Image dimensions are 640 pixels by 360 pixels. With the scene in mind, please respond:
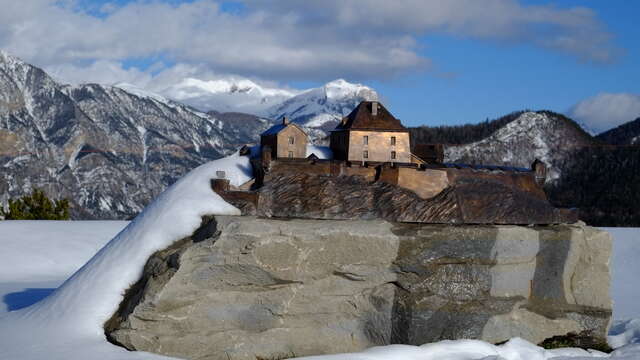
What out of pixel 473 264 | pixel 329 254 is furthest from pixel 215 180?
pixel 473 264

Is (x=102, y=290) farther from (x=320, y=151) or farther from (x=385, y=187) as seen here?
(x=320, y=151)

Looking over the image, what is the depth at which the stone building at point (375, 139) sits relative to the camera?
17344mm

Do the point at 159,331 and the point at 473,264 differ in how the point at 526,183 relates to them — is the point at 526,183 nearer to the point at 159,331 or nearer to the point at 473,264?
the point at 473,264

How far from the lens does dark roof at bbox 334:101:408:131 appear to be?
17.4 metres

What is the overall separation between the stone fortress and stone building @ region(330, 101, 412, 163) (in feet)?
0.08

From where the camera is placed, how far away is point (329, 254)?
14.5 meters

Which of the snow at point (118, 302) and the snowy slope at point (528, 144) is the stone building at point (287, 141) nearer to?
the snow at point (118, 302)

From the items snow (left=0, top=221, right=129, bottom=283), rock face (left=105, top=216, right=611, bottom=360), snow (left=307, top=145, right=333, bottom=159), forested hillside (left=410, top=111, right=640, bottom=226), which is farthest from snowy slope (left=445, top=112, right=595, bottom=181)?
rock face (left=105, top=216, right=611, bottom=360)

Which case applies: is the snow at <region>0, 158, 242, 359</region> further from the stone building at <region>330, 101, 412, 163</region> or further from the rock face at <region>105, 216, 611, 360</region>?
the stone building at <region>330, 101, 412, 163</region>

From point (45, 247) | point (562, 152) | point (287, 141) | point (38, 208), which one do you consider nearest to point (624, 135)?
point (562, 152)

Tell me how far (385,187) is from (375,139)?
1925 mm

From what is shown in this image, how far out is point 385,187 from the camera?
624 inches

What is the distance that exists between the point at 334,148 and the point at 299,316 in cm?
588

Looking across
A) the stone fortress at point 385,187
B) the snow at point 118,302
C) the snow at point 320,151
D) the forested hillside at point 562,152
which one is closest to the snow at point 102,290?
the snow at point 118,302
